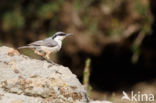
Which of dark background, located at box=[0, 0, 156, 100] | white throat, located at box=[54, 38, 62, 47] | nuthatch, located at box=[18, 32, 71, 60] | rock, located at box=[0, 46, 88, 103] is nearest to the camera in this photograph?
rock, located at box=[0, 46, 88, 103]

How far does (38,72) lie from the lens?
4.30 m

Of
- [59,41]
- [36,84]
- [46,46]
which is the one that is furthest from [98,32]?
[36,84]

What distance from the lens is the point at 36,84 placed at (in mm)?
4094

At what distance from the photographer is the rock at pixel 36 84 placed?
158 inches

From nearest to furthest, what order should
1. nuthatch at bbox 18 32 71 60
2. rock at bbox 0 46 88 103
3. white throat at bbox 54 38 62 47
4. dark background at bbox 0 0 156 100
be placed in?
rock at bbox 0 46 88 103
nuthatch at bbox 18 32 71 60
white throat at bbox 54 38 62 47
dark background at bbox 0 0 156 100

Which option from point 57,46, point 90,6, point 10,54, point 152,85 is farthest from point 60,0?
point 10,54

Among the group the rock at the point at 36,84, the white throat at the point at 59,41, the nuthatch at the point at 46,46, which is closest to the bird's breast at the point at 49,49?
the nuthatch at the point at 46,46

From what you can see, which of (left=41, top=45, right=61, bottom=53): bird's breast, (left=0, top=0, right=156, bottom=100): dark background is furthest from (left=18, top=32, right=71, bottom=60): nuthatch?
(left=0, top=0, right=156, bottom=100): dark background

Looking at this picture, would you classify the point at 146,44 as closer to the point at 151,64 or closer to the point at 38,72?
the point at 151,64

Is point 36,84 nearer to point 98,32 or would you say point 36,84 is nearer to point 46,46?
point 46,46

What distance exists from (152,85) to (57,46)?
7310 millimetres

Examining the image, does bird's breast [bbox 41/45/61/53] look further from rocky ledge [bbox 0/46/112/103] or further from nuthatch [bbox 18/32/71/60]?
rocky ledge [bbox 0/46/112/103]

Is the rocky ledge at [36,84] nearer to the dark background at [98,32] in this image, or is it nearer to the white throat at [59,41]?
the white throat at [59,41]

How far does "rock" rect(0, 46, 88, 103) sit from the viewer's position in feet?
13.2
